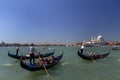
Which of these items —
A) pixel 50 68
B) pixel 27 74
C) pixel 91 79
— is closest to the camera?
pixel 91 79

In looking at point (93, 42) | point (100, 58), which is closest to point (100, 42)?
point (93, 42)

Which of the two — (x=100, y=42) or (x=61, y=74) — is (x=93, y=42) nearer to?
(x=100, y=42)

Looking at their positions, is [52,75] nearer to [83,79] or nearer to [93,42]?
[83,79]

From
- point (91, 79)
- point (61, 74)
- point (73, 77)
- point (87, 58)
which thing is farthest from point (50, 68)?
point (87, 58)

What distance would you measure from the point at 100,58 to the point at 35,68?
34.3 feet

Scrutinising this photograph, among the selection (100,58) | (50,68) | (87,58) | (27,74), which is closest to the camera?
(27,74)

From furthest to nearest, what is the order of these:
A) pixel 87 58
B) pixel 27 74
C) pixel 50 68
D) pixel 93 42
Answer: pixel 93 42 → pixel 87 58 → pixel 50 68 → pixel 27 74

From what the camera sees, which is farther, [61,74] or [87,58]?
[87,58]

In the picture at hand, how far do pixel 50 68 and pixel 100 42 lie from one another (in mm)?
108654

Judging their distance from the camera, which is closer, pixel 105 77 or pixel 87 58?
pixel 105 77

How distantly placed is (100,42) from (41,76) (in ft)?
364

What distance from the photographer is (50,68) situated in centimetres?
1437

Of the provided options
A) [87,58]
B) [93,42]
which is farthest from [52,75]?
[93,42]

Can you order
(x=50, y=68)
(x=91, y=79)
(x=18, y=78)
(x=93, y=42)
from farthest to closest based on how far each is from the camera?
(x=93, y=42)
(x=50, y=68)
(x=18, y=78)
(x=91, y=79)
